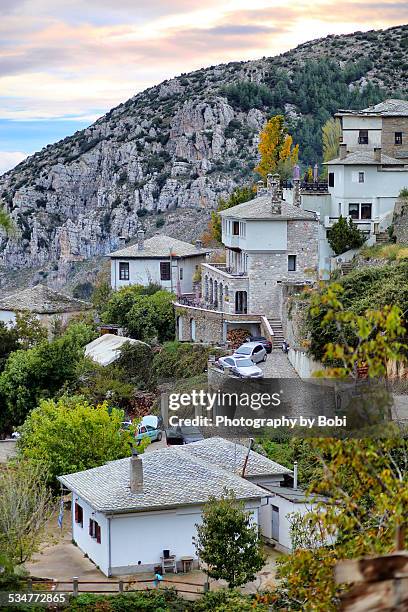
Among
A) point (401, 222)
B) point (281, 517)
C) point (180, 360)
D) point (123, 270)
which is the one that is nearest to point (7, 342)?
point (123, 270)

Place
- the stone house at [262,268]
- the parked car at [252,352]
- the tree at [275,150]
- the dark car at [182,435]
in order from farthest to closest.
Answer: the tree at [275,150], the stone house at [262,268], the parked car at [252,352], the dark car at [182,435]

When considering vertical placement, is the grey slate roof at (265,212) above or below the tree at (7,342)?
above

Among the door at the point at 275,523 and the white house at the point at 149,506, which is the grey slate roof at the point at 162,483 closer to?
the white house at the point at 149,506

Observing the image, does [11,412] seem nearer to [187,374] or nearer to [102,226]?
[187,374]

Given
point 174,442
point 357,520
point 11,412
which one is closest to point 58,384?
point 11,412

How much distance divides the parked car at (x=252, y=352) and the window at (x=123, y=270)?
21162 mm

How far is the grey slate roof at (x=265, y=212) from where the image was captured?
56.0m

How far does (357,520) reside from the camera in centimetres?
1528

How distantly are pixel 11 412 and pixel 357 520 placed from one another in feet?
141

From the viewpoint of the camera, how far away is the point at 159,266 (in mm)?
68875

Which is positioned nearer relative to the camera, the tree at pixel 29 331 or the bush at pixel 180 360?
the bush at pixel 180 360

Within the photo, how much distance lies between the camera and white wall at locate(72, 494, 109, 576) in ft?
112

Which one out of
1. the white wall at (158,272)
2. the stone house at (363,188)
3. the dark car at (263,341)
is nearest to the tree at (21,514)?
the dark car at (263,341)

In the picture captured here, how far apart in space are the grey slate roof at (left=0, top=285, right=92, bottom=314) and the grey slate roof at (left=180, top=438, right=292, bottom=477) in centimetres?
3052
